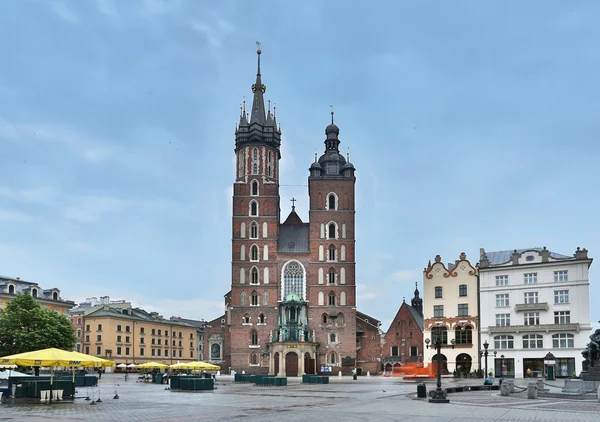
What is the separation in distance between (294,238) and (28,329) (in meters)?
39.9

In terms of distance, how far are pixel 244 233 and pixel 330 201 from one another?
1273cm

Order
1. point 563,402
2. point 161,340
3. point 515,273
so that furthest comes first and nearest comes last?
point 161,340
point 515,273
point 563,402

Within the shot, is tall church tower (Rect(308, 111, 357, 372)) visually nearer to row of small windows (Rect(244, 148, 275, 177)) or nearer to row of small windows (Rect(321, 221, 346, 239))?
row of small windows (Rect(321, 221, 346, 239))

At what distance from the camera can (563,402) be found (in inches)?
1245

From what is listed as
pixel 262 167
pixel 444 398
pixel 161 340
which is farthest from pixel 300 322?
pixel 444 398

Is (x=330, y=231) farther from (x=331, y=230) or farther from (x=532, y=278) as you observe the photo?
(x=532, y=278)

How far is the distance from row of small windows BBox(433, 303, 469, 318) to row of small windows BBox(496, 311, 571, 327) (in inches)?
169

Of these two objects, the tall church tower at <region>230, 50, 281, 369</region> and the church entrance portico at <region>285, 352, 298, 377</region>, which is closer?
the church entrance portico at <region>285, 352, 298, 377</region>

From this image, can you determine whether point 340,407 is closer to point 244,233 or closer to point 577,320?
point 577,320

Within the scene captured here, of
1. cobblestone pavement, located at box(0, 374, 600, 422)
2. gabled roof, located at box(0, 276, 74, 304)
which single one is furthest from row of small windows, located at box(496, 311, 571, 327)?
gabled roof, located at box(0, 276, 74, 304)

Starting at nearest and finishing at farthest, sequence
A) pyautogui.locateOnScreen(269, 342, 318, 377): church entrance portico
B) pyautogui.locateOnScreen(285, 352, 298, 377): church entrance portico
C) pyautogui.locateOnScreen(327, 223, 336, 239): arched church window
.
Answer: pyautogui.locateOnScreen(269, 342, 318, 377): church entrance portico → pyautogui.locateOnScreen(285, 352, 298, 377): church entrance portico → pyautogui.locateOnScreen(327, 223, 336, 239): arched church window

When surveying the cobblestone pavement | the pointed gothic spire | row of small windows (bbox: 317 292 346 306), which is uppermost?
the pointed gothic spire

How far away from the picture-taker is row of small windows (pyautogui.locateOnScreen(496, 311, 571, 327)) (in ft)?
233

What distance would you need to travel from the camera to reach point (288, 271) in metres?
93.8
